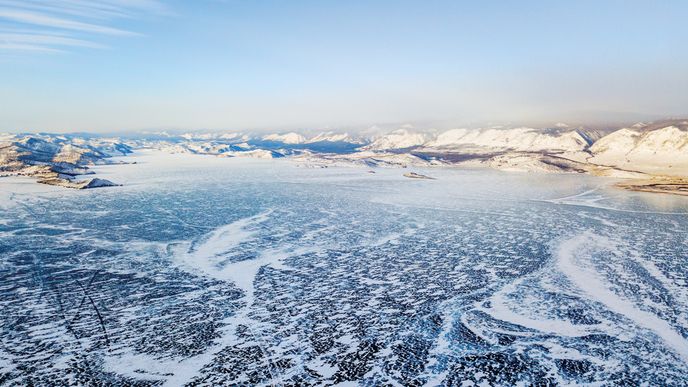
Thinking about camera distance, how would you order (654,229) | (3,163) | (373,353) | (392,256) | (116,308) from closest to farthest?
(373,353) < (116,308) < (392,256) < (654,229) < (3,163)

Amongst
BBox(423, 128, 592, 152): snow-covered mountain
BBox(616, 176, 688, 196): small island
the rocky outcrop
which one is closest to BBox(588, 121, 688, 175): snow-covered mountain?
BBox(423, 128, 592, 152): snow-covered mountain

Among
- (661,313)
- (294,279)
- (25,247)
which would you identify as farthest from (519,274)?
(25,247)

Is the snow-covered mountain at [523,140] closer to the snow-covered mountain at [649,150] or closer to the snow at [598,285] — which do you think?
the snow-covered mountain at [649,150]

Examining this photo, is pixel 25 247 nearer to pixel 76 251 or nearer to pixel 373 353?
pixel 76 251

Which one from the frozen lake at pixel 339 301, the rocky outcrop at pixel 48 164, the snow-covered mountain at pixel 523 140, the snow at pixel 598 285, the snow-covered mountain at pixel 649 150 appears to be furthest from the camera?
the snow-covered mountain at pixel 523 140

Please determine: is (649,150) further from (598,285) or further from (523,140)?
(598,285)

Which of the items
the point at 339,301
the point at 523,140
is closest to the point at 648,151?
the point at 523,140

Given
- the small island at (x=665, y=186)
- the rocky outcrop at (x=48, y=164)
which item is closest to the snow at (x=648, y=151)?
the small island at (x=665, y=186)
